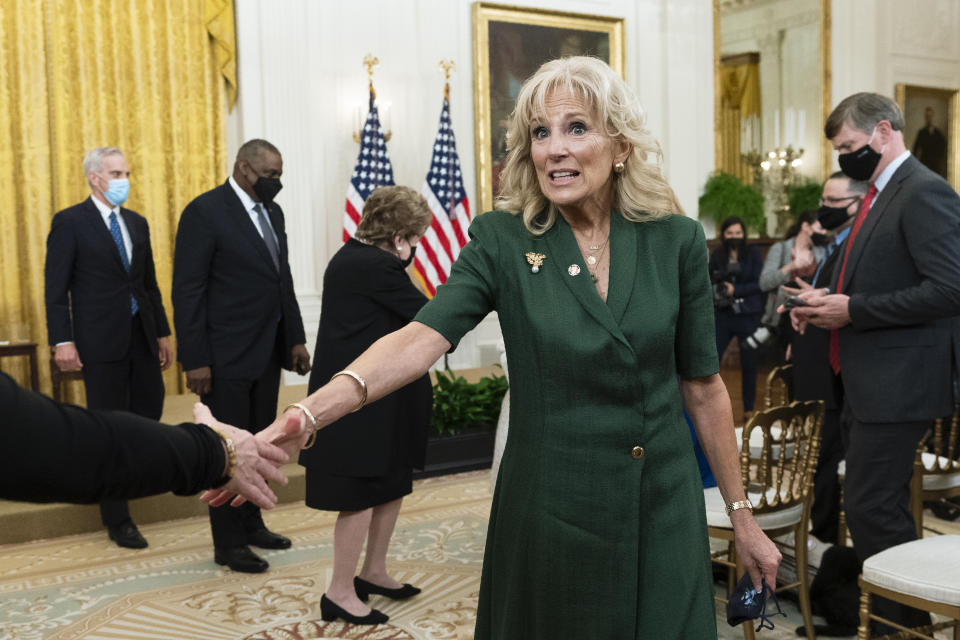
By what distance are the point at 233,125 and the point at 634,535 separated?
7.39 metres

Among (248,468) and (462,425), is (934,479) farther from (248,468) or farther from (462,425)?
(462,425)

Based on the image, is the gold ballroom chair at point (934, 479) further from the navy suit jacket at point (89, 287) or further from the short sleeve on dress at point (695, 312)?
the navy suit jacket at point (89, 287)

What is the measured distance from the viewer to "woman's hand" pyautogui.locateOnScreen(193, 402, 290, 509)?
1899mm

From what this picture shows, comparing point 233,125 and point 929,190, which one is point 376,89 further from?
point 929,190

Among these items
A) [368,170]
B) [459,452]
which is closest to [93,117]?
[368,170]

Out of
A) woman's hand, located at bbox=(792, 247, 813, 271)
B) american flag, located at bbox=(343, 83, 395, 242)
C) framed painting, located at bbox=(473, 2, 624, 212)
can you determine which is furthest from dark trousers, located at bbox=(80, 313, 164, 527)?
framed painting, located at bbox=(473, 2, 624, 212)

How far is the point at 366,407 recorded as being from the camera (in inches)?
144

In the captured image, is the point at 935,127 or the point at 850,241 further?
the point at 935,127

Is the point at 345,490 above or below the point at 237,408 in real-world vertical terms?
below

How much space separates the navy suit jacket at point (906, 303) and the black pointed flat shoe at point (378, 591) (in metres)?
2.12

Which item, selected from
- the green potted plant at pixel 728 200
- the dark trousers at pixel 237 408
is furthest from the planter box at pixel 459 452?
the green potted plant at pixel 728 200

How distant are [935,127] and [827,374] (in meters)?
10.1

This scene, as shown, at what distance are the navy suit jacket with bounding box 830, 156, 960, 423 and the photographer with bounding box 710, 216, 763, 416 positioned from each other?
4.78 meters

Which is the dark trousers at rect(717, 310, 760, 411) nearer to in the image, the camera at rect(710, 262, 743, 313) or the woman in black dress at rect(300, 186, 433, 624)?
the camera at rect(710, 262, 743, 313)
